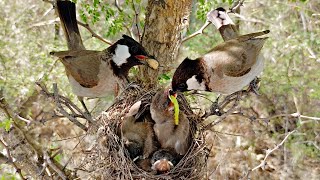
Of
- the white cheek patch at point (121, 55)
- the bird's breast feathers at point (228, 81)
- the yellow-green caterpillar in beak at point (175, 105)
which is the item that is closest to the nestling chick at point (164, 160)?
the yellow-green caterpillar in beak at point (175, 105)

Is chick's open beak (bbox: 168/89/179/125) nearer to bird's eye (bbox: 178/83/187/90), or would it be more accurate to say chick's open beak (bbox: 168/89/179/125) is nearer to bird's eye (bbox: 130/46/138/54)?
bird's eye (bbox: 178/83/187/90)

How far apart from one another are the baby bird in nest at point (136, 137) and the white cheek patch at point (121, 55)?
0.35 meters

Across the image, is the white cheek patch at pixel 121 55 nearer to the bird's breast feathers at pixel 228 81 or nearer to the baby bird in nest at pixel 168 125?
the baby bird in nest at pixel 168 125

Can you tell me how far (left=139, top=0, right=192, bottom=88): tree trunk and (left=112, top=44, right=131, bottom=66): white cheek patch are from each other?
208mm

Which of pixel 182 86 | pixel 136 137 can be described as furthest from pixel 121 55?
pixel 136 137

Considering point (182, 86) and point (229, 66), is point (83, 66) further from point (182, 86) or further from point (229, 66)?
point (229, 66)

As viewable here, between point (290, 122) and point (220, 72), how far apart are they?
4.20 meters

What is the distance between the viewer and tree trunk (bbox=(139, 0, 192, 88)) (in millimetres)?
3572

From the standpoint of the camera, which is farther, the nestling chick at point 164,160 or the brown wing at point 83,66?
the brown wing at point 83,66

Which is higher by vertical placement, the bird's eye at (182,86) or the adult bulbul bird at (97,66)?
the adult bulbul bird at (97,66)

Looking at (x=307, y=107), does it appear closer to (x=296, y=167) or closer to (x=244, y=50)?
(x=296, y=167)

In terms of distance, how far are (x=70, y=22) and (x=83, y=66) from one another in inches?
17.7

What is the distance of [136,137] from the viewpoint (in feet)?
11.8

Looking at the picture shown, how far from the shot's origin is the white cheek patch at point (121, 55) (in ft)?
11.8
